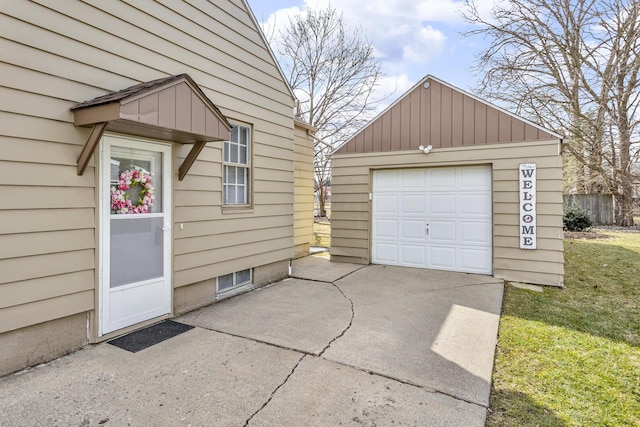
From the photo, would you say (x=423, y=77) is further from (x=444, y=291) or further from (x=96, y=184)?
(x=96, y=184)

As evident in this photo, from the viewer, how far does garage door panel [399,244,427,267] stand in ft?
23.3

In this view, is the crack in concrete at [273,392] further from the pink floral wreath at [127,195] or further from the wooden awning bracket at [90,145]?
the wooden awning bracket at [90,145]

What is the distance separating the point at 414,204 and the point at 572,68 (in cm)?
1096

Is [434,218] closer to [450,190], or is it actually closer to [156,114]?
[450,190]

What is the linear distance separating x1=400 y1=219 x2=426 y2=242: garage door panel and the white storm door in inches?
189

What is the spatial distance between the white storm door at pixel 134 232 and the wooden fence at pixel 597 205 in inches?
666

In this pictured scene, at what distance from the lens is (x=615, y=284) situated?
19.6 ft

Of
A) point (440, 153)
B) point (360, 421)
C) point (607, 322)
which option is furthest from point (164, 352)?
point (440, 153)

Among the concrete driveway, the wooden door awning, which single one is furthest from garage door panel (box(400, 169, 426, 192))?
the wooden door awning

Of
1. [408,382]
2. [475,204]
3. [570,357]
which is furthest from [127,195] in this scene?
[475,204]

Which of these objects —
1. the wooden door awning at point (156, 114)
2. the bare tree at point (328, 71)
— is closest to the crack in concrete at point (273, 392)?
the wooden door awning at point (156, 114)

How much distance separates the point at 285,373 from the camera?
2850mm

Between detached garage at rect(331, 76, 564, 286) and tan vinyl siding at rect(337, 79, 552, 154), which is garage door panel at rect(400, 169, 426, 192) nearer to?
detached garage at rect(331, 76, 564, 286)

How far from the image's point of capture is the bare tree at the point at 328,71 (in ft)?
57.7
